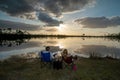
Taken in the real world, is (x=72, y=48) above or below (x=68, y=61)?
below

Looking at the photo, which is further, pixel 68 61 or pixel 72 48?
pixel 72 48

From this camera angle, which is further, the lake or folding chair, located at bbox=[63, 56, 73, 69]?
the lake

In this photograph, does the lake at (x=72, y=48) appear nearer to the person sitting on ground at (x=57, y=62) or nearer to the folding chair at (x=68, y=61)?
the folding chair at (x=68, y=61)

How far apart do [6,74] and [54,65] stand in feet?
10.4

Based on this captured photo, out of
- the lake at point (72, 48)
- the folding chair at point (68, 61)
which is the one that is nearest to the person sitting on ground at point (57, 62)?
the folding chair at point (68, 61)

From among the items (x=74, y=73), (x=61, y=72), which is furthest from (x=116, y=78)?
(x=61, y=72)

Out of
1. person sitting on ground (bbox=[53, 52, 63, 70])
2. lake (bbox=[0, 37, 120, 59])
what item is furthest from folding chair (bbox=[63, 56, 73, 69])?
lake (bbox=[0, 37, 120, 59])

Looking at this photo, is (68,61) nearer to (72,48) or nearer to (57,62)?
(57,62)

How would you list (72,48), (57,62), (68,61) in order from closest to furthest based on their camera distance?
1. (57,62)
2. (68,61)
3. (72,48)

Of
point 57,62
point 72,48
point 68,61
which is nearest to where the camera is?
point 57,62

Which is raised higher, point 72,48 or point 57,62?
point 57,62

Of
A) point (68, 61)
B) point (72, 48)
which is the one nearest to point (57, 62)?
point (68, 61)

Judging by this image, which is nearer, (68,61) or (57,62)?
(57,62)

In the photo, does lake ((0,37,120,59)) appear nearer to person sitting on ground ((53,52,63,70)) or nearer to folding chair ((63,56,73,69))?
folding chair ((63,56,73,69))
